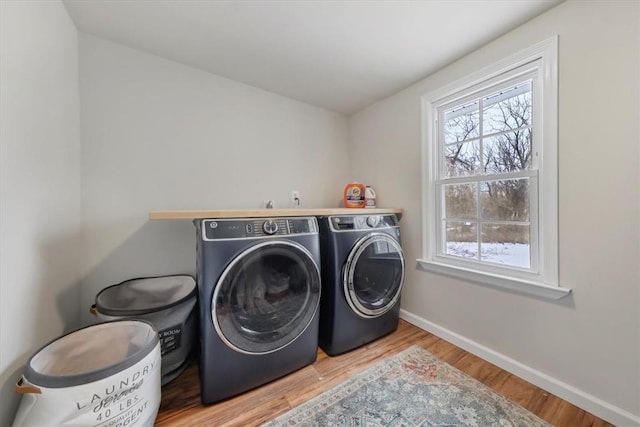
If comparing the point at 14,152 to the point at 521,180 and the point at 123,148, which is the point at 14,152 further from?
the point at 521,180

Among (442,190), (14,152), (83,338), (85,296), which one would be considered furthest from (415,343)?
(14,152)

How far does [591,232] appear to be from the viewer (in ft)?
3.70

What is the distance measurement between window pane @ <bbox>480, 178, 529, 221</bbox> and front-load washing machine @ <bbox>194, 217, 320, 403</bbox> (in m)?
1.15

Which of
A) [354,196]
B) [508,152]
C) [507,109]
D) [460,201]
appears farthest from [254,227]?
[507,109]

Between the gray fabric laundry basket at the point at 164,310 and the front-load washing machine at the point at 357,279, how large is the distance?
32.2 inches

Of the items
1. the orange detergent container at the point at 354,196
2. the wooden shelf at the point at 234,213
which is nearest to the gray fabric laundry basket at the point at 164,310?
the wooden shelf at the point at 234,213

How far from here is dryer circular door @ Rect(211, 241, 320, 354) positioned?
1153 millimetres

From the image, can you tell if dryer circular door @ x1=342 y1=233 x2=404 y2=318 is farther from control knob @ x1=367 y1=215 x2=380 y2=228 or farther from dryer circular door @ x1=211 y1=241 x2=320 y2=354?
dryer circular door @ x1=211 y1=241 x2=320 y2=354

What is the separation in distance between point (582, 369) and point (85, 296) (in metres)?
2.77

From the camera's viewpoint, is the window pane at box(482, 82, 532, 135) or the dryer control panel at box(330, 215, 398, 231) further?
the dryer control panel at box(330, 215, 398, 231)

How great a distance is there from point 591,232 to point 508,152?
0.59 m

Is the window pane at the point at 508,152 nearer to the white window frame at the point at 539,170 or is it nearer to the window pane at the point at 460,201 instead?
the white window frame at the point at 539,170

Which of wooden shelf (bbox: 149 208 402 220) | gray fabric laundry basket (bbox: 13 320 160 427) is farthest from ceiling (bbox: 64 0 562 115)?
gray fabric laundry basket (bbox: 13 320 160 427)

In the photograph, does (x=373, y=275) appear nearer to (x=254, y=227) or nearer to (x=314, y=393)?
(x=314, y=393)
